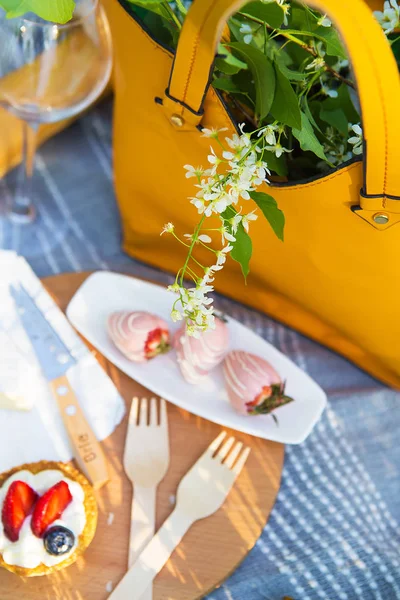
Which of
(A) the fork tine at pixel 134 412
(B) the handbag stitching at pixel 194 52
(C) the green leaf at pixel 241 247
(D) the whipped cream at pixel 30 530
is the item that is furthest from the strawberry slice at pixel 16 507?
(B) the handbag stitching at pixel 194 52

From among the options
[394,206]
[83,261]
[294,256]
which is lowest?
[83,261]

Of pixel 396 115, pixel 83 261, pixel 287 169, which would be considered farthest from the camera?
pixel 83 261

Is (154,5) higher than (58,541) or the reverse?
higher

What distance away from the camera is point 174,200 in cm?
71

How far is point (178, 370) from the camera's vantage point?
2.29 ft

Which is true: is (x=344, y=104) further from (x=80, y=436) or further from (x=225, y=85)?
(x=80, y=436)

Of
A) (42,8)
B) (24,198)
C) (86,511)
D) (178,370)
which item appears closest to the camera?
(42,8)

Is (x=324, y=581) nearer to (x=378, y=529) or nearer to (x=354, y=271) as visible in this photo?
(x=378, y=529)

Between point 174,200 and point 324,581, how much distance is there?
396 mm

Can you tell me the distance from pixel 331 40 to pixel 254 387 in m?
0.31

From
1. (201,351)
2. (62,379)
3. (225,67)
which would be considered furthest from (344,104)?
(62,379)

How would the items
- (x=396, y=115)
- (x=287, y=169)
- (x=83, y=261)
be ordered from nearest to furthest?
(x=396, y=115) < (x=287, y=169) < (x=83, y=261)

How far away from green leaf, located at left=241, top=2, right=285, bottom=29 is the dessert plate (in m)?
0.29

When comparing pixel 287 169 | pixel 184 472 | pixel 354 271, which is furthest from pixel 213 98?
pixel 184 472
